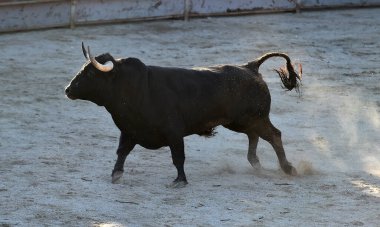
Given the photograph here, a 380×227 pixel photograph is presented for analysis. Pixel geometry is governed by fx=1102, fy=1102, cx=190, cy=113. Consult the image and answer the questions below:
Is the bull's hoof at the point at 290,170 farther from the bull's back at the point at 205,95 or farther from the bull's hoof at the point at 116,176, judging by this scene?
the bull's hoof at the point at 116,176

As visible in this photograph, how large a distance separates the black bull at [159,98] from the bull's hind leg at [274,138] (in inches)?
12.0

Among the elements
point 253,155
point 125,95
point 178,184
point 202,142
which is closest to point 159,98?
point 125,95

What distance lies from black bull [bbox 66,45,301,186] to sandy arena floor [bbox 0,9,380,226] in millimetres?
491

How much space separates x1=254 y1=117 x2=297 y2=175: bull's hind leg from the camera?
1155 centimetres

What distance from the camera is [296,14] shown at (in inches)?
859

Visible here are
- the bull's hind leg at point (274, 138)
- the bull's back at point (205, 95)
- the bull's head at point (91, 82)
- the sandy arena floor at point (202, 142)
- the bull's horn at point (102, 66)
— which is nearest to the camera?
the sandy arena floor at point (202, 142)

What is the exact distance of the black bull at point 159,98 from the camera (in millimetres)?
10789

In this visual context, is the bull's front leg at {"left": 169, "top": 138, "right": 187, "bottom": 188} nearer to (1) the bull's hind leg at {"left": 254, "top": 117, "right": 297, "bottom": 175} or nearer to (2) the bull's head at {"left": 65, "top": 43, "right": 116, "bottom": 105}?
(2) the bull's head at {"left": 65, "top": 43, "right": 116, "bottom": 105}

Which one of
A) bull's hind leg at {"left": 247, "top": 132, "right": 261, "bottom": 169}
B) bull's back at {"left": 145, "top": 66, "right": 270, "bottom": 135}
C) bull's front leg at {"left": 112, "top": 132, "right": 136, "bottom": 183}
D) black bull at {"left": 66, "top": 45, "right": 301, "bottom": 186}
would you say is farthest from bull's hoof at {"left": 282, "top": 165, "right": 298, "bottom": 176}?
bull's front leg at {"left": 112, "top": 132, "right": 136, "bottom": 183}

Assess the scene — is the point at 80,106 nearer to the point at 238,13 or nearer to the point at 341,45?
the point at 341,45

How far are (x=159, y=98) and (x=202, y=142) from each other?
240cm

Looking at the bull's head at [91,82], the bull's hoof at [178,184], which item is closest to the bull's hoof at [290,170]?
the bull's hoof at [178,184]

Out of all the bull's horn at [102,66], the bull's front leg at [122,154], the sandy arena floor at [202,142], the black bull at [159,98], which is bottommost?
the sandy arena floor at [202,142]

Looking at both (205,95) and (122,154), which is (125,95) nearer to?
(122,154)
